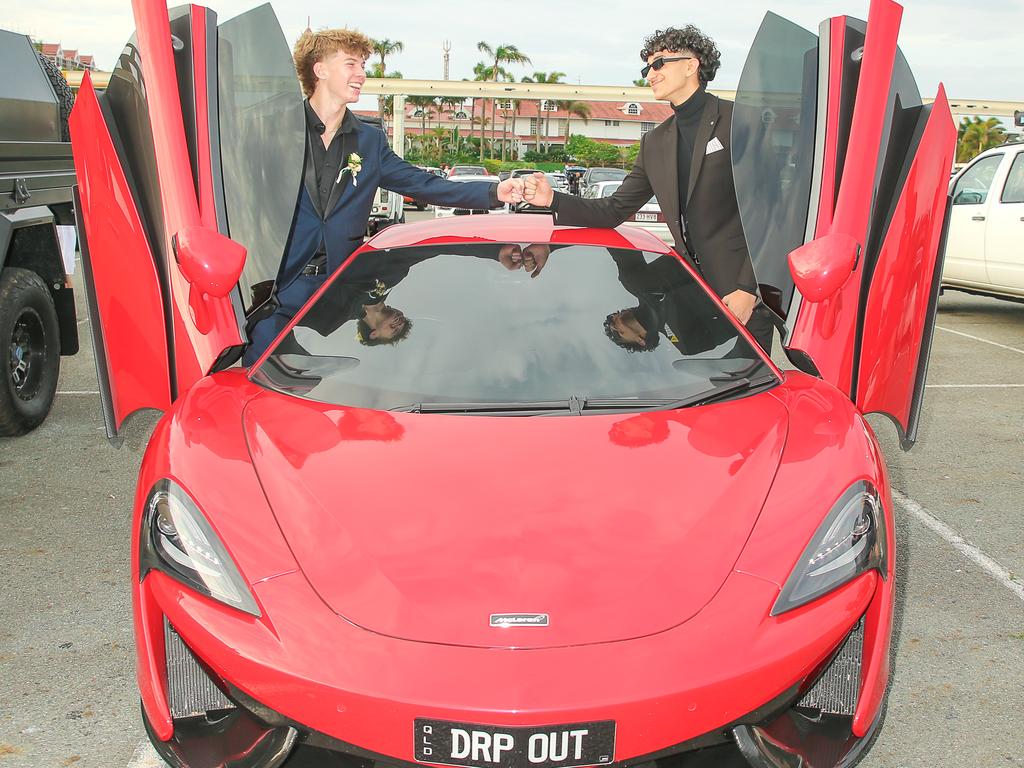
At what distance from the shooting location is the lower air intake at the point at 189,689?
6.94 ft

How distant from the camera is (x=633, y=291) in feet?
10.6

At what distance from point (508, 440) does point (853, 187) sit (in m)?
1.78

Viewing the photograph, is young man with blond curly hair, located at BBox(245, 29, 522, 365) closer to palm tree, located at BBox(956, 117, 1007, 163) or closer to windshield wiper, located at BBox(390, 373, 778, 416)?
windshield wiper, located at BBox(390, 373, 778, 416)

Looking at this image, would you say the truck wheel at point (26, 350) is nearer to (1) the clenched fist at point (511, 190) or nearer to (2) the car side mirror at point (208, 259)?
(2) the car side mirror at point (208, 259)

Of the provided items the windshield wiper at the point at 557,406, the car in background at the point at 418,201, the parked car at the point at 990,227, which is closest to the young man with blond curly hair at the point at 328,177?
the car in background at the point at 418,201

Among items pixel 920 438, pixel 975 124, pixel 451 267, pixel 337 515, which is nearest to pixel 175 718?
pixel 337 515

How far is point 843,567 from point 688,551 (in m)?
0.35

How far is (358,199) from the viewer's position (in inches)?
172

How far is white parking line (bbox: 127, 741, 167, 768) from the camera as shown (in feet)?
8.26

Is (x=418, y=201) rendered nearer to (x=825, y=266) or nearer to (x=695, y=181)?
(x=695, y=181)

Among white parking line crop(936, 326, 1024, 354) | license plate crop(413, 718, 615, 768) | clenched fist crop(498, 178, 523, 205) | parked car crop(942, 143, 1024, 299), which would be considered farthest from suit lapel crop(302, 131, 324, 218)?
parked car crop(942, 143, 1024, 299)

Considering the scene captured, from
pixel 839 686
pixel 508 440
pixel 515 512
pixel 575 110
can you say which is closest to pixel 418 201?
pixel 508 440

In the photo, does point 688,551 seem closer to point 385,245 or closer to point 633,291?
point 633,291

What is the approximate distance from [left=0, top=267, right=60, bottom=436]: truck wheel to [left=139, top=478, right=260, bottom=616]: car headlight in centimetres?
333
